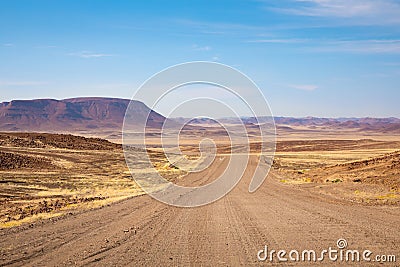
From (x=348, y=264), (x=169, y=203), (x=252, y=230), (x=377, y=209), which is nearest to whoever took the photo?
(x=348, y=264)

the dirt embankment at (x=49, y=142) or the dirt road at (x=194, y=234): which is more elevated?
the dirt embankment at (x=49, y=142)

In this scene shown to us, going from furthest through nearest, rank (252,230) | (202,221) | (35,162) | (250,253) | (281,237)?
(35,162) < (202,221) < (252,230) < (281,237) < (250,253)

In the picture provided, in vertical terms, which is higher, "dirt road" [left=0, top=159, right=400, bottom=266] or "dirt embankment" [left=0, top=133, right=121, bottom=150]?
"dirt embankment" [left=0, top=133, right=121, bottom=150]

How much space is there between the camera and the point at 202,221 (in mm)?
13305


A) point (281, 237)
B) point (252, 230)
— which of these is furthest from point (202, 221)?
point (281, 237)

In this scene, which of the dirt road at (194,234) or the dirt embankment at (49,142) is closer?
the dirt road at (194,234)

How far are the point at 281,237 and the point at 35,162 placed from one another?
38.5m

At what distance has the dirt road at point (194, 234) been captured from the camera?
8.88 metres

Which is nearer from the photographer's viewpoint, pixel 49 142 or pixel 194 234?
pixel 194 234

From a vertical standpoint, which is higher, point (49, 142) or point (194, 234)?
point (49, 142)

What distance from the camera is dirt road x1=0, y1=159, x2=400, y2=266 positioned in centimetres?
888

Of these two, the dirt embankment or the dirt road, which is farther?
the dirt embankment

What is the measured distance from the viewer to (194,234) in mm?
11312

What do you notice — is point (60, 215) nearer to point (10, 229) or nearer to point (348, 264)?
point (10, 229)
